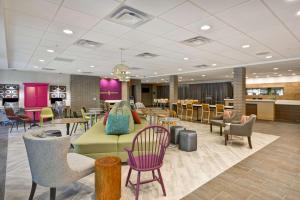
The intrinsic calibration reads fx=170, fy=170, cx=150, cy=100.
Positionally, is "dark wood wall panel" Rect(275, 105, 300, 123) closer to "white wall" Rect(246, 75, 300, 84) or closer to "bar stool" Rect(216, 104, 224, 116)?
"white wall" Rect(246, 75, 300, 84)

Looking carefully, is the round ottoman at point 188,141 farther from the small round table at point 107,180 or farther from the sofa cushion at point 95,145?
the small round table at point 107,180

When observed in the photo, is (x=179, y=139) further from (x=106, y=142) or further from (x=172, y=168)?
(x=106, y=142)

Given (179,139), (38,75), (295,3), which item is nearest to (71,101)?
(38,75)

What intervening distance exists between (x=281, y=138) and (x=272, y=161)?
2.46m

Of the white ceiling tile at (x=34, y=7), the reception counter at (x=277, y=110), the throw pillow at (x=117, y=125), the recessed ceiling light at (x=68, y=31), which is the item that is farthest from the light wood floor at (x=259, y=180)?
the reception counter at (x=277, y=110)

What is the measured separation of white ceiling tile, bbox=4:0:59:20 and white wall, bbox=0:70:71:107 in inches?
316

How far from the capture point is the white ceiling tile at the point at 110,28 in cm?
306

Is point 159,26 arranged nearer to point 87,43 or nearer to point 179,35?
point 179,35

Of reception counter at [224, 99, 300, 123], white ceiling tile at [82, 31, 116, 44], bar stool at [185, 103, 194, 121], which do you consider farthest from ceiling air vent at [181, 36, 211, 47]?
reception counter at [224, 99, 300, 123]

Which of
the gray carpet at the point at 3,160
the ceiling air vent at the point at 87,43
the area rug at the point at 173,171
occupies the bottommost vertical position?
the area rug at the point at 173,171

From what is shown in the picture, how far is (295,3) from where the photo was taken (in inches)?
90.7

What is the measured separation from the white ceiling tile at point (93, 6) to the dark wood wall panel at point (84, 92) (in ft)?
29.4

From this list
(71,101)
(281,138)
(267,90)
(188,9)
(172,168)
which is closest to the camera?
(188,9)

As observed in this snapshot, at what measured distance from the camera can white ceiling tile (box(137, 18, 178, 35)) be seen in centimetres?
298
